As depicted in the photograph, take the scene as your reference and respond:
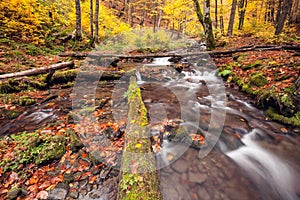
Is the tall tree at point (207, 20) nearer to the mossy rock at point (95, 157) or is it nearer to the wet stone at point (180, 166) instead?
the wet stone at point (180, 166)

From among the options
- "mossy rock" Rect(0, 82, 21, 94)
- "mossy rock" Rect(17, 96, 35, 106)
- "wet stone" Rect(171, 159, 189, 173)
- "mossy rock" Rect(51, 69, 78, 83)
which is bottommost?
"wet stone" Rect(171, 159, 189, 173)

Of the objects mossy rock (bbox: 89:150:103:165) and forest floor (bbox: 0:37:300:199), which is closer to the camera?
forest floor (bbox: 0:37:300:199)

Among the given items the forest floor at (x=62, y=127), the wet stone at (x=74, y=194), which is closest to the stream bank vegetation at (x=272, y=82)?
the forest floor at (x=62, y=127)

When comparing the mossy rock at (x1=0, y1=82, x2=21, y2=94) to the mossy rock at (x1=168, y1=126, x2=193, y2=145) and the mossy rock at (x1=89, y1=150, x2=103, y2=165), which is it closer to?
the mossy rock at (x1=89, y1=150, x2=103, y2=165)

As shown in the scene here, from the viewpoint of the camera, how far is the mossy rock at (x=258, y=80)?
609 cm

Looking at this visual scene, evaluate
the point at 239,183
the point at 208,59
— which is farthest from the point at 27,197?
the point at 208,59

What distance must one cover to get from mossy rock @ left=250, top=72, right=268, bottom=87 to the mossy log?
16.7 feet

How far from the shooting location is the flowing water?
9.77 ft

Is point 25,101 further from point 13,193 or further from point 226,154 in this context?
point 226,154

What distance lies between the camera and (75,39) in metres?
12.9

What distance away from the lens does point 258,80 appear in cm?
630

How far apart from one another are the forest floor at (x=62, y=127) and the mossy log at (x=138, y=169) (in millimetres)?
550

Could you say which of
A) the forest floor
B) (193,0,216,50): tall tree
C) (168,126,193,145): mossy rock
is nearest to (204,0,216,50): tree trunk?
(193,0,216,50): tall tree

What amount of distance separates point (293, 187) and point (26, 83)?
9437mm
